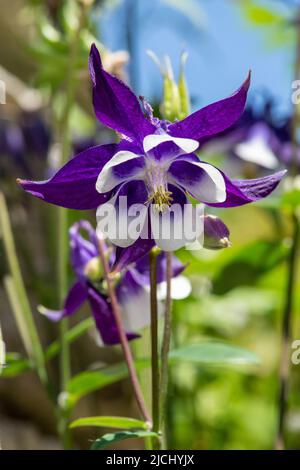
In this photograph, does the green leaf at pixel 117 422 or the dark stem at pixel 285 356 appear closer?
the green leaf at pixel 117 422

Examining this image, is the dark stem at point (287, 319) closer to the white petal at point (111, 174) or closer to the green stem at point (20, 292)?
the green stem at point (20, 292)

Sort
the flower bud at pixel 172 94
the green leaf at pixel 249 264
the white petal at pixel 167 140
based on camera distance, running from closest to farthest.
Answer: the white petal at pixel 167 140 < the flower bud at pixel 172 94 < the green leaf at pixel 249 264

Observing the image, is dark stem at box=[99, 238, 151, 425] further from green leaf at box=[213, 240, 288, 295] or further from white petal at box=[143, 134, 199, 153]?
green leaf at box=[213, 240, 288, 295]

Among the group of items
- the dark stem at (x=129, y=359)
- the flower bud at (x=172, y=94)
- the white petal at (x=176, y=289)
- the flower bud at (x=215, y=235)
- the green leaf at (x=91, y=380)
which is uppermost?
the flower bud at (x=172, y=94)

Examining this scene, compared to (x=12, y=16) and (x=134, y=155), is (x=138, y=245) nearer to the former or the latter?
(x=134, y=155)

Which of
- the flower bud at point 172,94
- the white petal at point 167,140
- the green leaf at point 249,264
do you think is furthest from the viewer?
the green leaf at point 249,264

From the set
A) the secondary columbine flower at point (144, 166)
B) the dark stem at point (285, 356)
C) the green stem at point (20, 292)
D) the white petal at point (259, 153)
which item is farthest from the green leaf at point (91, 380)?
the white petal at point (259, 153)
